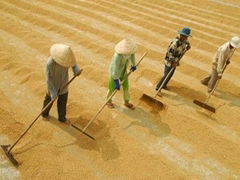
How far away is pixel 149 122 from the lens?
5098 mm

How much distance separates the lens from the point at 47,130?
180 inches

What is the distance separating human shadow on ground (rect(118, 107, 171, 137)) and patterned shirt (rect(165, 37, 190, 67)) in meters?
1.15

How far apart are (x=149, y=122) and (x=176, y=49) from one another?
5.08 ft

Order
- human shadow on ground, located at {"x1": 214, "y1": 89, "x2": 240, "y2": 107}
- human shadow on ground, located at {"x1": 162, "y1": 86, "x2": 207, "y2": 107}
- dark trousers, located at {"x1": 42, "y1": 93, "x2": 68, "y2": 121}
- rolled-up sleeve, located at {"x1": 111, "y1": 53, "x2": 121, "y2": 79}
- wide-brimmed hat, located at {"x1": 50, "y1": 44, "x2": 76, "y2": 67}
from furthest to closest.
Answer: human shadow on ground, located at {"x1": 214, "y1": 89, "x2": 240, "y2": 107}
human shadow on ground, located at {"x1": 162, "y1": 86, "x2": 207, "y2": 107}
rolled-up sleeve, located at {"x1": 111, "y1": 53, "x2": 121, "y2": 79}
dark trousers, located at {"x1": 42, "y1": 93, "x2": 68, "y2": 121}
wide-brimmed hat, located at {"x1": 50, "y1": 44, "x2": 76, "y2": 67}

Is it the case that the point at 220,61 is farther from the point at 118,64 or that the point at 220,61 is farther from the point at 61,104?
the point at 61,104

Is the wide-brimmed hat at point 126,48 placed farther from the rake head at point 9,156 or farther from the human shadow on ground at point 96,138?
the rake head at point 9,156

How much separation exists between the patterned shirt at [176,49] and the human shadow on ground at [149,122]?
1.15m

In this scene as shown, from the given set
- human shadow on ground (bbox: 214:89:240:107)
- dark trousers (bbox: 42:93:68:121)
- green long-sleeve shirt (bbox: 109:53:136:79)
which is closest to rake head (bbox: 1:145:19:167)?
dark trousers (bbox: 42:93:68:121)

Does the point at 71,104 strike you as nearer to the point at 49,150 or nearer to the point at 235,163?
the point at 49,150

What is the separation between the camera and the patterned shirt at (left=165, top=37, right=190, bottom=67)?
5266 mm

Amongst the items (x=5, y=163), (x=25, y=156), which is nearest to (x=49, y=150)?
(x=25, y=156)

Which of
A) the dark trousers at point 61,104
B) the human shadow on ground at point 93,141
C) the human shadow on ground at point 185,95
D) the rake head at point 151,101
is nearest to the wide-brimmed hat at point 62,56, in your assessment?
the dark trousers at point 61,104

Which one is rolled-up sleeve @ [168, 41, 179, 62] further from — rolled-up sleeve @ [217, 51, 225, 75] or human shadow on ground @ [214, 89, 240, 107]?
human shadow on ground @ [214, 89, 240, 107]

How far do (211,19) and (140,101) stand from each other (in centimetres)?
608
